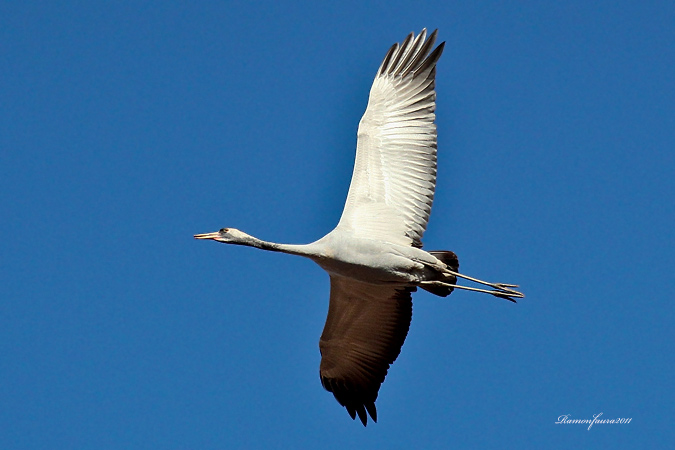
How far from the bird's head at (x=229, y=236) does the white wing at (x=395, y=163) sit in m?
1.66

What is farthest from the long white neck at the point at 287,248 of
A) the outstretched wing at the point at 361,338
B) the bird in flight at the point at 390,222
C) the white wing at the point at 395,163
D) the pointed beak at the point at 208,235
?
the outstretched wing at the point at 361,338

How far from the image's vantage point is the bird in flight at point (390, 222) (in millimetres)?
15609

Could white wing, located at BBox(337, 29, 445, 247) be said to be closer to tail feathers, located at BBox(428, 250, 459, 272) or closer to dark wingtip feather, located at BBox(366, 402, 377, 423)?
tail feathers, located at BBox(428, 250, 459, 272)

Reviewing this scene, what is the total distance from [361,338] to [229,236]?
341 centimetres

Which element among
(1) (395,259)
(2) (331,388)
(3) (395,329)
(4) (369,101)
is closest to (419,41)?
(4) (369,101)

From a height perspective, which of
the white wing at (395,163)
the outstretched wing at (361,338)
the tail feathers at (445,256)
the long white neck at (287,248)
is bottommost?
the outstretched wing at (361,338)

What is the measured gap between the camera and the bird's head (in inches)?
614

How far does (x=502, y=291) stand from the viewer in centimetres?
1645

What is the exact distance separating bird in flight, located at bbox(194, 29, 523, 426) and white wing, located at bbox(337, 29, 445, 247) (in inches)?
0.7

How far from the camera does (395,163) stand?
A: 16.3 m

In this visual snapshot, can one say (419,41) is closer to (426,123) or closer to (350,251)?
(426,123)

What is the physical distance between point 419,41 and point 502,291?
451cm

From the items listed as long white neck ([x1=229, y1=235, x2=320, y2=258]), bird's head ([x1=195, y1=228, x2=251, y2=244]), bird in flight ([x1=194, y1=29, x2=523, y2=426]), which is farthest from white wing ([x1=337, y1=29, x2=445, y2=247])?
bird's head ([x1=195, y1=228, x2=251, y2=244])

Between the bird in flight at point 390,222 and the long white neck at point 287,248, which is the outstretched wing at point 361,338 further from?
the long white neck at point 287,248
